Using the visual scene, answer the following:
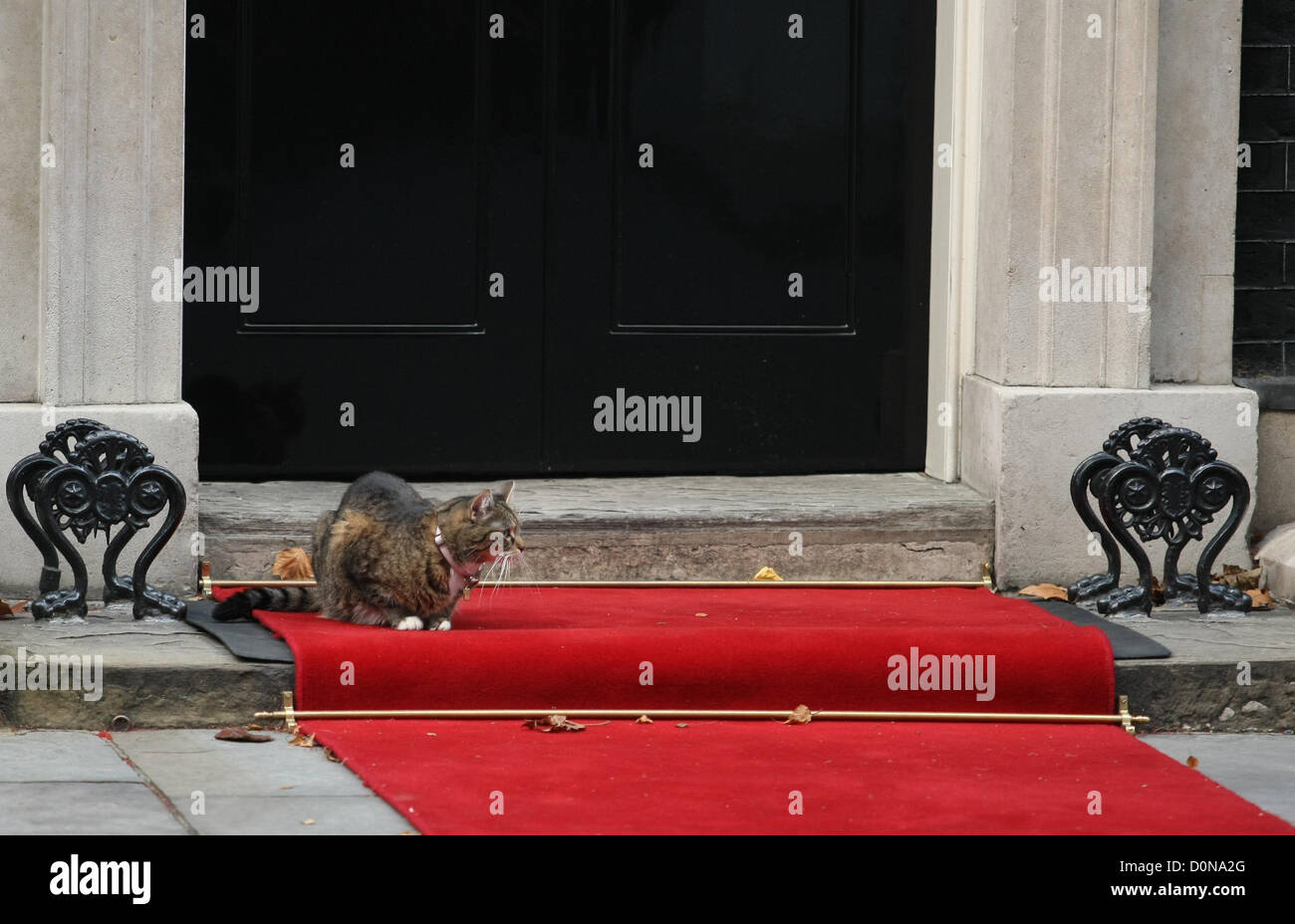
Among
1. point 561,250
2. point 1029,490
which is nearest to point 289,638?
point 561,250

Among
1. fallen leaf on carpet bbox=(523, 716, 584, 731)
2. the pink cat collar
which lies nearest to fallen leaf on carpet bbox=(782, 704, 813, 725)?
fallen leaf on carpet bbox=(523, 716, 584, 731)

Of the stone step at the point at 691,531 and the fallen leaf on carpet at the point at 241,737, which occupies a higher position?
the stone step at the point at 691,531

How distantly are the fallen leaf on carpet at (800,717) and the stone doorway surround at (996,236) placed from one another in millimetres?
1622

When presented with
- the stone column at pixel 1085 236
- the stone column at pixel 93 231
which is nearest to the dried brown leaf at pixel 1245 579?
the stone column at pixel 1085 236

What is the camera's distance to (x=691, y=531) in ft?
25.6

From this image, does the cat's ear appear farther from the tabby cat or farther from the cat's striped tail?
the cat's striped tail

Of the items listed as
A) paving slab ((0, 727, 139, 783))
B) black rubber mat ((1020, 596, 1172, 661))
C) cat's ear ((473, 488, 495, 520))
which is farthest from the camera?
black rubber mat ((1020, 596, 1172, 661))

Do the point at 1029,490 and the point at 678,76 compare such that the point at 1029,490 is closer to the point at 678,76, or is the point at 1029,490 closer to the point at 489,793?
the point at 678,76

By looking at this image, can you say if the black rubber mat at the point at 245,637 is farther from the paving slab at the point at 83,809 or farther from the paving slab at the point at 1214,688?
the paving slab at the point at 1214,688

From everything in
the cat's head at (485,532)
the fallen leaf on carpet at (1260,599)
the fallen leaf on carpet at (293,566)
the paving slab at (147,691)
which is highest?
the cat's head at (485,532)

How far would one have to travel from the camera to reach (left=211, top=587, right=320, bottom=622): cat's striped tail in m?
6.91

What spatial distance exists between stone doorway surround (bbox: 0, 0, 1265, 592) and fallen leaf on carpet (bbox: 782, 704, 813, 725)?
5.32ft

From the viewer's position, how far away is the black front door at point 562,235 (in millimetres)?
8117

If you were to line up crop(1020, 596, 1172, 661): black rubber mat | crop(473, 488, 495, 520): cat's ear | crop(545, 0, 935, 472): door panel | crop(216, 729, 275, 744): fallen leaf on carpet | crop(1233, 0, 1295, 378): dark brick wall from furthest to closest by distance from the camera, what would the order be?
crop(545, 0, 935, 472): door panel < crop(1233, 0, 1295, 378): dark brick wall < crop(1020, 596, 1172, 661): black rubber mat < crop(473, 488, 495, 520): cat's ear < crop(216, 729, 275, 744): fallen leaf on carpet
